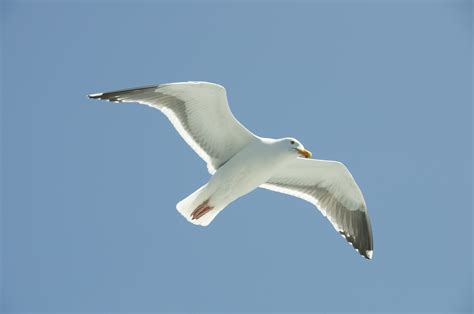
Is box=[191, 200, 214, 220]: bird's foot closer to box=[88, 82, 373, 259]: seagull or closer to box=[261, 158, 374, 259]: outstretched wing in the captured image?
box=[88, 82, 373, 259]: seagull

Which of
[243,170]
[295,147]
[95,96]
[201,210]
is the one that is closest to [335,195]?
[295,147]

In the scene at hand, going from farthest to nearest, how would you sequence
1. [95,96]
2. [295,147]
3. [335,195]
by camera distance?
[335,195] → [295,147] → [95,96]

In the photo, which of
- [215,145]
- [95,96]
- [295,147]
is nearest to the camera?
[95,96]

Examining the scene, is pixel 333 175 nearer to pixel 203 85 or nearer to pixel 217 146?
pixel 217 146

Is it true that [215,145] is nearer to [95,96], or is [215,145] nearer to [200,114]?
[200,114]

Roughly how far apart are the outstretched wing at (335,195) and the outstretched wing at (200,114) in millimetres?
1031

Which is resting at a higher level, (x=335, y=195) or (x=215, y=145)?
(x=215, y=145)

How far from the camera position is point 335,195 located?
10977 millimetres

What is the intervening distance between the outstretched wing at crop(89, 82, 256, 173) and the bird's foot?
1.57ft

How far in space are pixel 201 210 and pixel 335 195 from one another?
2095 millimetres

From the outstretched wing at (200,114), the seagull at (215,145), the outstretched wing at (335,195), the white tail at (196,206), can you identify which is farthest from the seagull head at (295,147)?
the white tail at (196,206)

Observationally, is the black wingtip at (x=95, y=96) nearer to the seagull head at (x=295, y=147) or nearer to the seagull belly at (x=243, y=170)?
the seagull belly at (x=243, y=170)

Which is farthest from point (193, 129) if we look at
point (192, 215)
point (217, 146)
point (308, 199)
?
point (308, 199)

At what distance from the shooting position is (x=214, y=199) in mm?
9750
